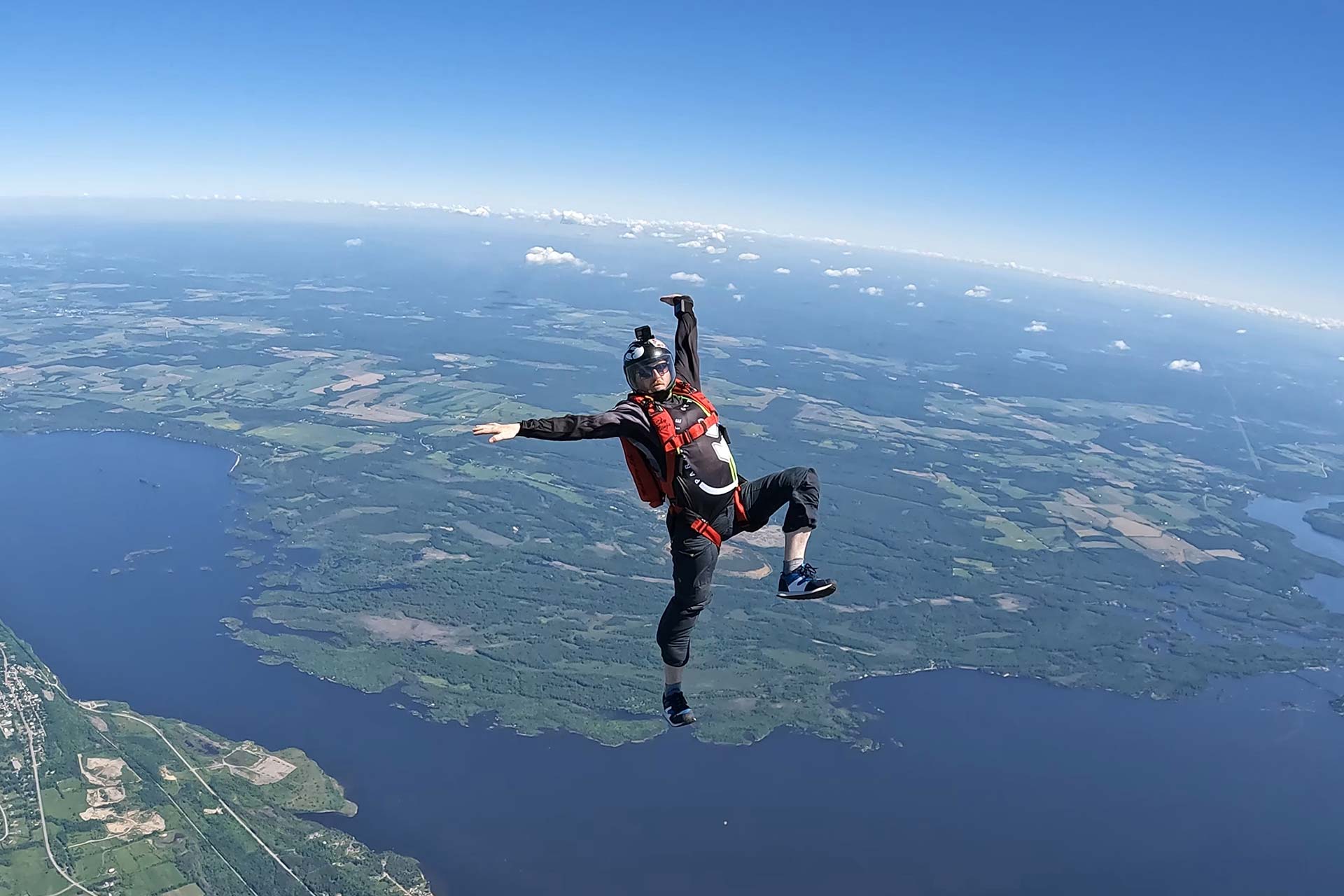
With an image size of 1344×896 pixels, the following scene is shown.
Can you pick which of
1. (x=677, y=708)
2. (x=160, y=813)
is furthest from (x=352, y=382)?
(x=677, y=708)

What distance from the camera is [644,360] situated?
5762 mm

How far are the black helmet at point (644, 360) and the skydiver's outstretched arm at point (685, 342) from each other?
0.93m

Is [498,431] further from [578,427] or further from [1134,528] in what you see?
[1134,528]

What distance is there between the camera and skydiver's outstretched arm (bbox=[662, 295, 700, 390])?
6938mm

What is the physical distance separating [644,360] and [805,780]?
64.6 m

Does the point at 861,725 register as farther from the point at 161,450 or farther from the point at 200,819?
the point at 161,450

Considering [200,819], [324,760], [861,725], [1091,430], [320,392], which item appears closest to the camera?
[200,819]

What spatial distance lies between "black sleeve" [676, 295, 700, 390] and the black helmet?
935 mm

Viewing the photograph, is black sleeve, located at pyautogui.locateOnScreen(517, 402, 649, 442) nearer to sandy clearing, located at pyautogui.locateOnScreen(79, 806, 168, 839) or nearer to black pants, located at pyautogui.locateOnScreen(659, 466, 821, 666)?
black pants, located at pyautogui.locateOnScreen(659, 466, 821, 666)

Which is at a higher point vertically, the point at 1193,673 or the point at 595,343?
the point at 595,343

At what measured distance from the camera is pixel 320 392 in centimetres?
15175

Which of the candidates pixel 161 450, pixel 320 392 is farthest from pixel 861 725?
pixel 320 392

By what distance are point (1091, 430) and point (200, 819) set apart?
19026 centimetres

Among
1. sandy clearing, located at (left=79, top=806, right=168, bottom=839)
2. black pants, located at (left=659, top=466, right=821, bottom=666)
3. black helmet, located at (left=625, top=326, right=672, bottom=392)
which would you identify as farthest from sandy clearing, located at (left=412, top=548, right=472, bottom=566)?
black helmet, located at (left=625, top=326, right=672, bottom=392)
